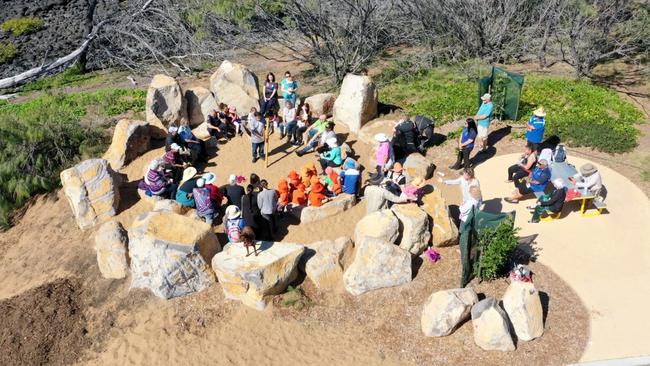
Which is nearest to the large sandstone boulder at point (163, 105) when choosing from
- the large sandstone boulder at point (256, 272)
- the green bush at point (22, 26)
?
the large sandstone boulder at point (256, 272)

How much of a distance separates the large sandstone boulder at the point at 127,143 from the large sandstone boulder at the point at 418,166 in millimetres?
6990

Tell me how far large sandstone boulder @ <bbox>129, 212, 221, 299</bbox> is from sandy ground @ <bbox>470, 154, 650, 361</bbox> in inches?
246

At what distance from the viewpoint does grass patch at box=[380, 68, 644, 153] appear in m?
14.1

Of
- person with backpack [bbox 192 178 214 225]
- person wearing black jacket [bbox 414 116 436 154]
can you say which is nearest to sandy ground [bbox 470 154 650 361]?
person wearing black jacket [bbox 414 116 436 154]

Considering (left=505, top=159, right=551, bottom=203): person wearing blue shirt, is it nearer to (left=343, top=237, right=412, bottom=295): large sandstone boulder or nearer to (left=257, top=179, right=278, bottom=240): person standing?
(left=343, top=237, right=412, bottom=295): large sandstone boulder

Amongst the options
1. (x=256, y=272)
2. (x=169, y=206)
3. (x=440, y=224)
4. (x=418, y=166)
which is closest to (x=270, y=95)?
(x=418, y=166)

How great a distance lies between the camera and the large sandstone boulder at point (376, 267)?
9.79m

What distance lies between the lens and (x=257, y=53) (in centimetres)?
2198

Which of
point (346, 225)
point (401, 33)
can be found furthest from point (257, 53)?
point (346, 225)

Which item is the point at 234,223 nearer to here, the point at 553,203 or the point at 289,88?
the point at 289,88

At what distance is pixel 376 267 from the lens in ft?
32.1

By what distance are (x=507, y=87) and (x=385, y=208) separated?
623cm

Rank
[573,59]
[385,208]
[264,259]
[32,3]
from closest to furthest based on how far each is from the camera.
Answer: [264,259]
[385,208]
[573,59]
[32,3]

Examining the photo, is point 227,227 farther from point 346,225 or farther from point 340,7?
point 340,7
